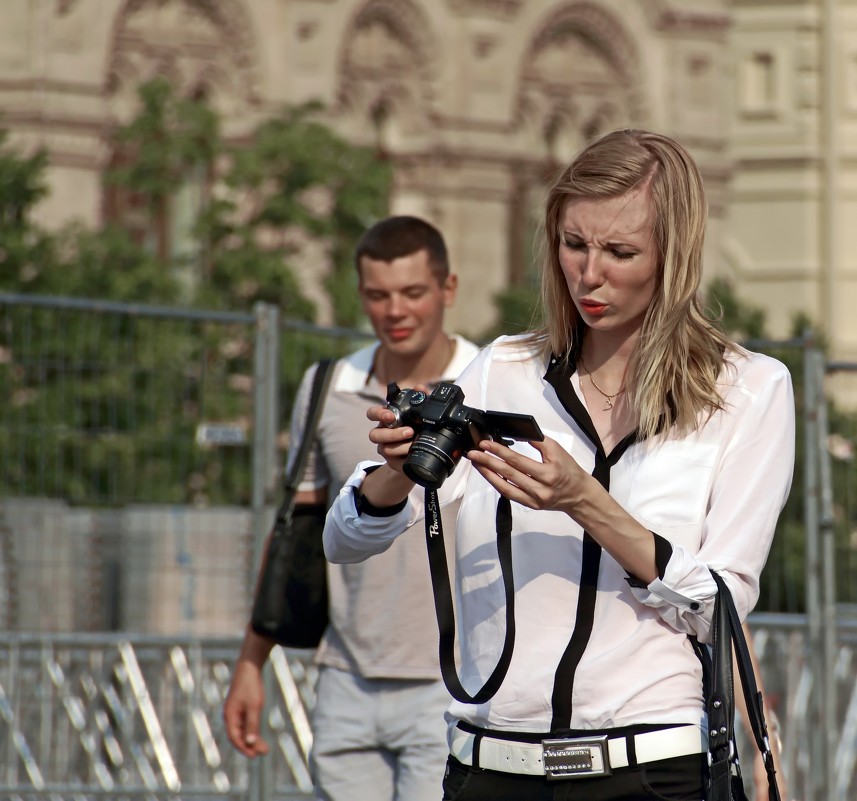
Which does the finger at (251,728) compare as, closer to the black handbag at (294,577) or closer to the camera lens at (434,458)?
the black handbag at (294,577)

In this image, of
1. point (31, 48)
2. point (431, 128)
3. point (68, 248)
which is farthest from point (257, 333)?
point (431, 128)

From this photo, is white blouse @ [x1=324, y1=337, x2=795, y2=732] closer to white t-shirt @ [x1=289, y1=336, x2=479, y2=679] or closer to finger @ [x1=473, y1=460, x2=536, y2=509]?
finger @ [x1=473, y1=460, x2=536, y2=509]

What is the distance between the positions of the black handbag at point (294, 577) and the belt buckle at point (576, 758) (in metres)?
1.95

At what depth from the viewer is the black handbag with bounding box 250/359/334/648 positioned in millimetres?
5340

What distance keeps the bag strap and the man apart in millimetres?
28

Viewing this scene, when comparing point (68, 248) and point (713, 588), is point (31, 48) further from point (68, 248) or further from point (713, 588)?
point (713, 588)

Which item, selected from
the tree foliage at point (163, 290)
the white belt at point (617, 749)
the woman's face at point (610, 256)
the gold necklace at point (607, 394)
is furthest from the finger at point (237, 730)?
the tree foliage at point (163, 290)

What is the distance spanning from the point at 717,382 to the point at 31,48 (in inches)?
741

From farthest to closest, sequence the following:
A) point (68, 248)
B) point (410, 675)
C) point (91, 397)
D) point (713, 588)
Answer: point (68, 248) < point (91, 397) < point (410, 675) < point (713, 588)

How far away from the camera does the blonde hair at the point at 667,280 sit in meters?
3.55

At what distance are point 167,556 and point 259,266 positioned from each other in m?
10.1

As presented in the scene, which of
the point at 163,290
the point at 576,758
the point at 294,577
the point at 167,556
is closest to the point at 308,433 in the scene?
the point at 294,577

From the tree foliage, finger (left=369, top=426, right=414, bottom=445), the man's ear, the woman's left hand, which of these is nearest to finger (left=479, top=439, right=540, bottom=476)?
the woman's left hand

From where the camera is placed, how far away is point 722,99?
97.3 ft
